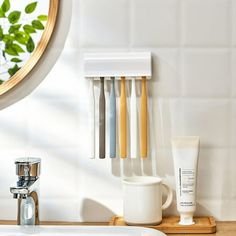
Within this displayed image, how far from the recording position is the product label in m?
1.18

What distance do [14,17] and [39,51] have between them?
0.40ft

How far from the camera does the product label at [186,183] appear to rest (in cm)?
118

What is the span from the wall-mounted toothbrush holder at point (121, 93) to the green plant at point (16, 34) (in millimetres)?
166

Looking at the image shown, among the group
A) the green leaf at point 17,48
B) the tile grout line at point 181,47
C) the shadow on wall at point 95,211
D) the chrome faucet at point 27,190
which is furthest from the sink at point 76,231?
the green leaf at point 17,48

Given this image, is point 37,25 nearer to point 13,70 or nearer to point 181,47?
point 13,70

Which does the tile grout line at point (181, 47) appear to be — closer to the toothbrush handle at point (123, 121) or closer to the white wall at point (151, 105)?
the white wall at point (151, 105)

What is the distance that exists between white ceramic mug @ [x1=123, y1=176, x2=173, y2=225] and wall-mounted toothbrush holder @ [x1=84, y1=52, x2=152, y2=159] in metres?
0.10

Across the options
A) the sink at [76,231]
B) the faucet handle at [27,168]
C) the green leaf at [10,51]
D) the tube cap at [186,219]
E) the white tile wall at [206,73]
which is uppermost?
the green leaf at [10,51]

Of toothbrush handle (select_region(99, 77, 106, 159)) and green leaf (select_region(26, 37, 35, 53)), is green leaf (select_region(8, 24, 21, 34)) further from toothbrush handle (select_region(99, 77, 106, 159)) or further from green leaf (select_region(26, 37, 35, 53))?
toothbrush handle (select_region(99, 77, 106, 159))


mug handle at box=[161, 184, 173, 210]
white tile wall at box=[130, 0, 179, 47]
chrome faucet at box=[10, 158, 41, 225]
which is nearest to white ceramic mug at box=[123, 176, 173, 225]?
mug handle at box=[161, 184, 173, 210]

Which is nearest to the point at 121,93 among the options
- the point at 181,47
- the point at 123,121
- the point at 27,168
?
the point at 123,121

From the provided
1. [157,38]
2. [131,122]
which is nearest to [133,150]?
[131,122]

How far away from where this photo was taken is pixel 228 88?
1.24 metres

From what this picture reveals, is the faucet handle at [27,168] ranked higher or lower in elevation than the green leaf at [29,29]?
lower
